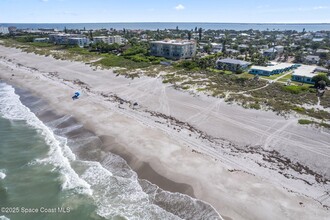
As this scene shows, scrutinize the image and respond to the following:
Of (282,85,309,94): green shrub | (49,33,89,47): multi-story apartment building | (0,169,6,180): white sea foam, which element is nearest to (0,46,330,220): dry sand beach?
(0,169,6,180): white sea foam

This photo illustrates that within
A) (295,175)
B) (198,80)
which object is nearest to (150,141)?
(295,175)

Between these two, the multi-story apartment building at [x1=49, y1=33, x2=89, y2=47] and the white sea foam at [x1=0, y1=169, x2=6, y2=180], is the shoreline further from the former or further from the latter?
the multi-story apartment building at [x1=49, y1=33, x2=89, y2=47]

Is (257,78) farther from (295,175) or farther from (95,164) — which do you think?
(95,164)

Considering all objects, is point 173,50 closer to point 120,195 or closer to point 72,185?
point 72,185

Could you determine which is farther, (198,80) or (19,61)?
(19,61)

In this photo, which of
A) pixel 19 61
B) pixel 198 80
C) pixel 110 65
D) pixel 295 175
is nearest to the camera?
pixel 295 175

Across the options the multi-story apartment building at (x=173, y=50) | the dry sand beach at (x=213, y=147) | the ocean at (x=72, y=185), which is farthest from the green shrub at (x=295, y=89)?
the multi-story apartment building at (x=173, y=50)
